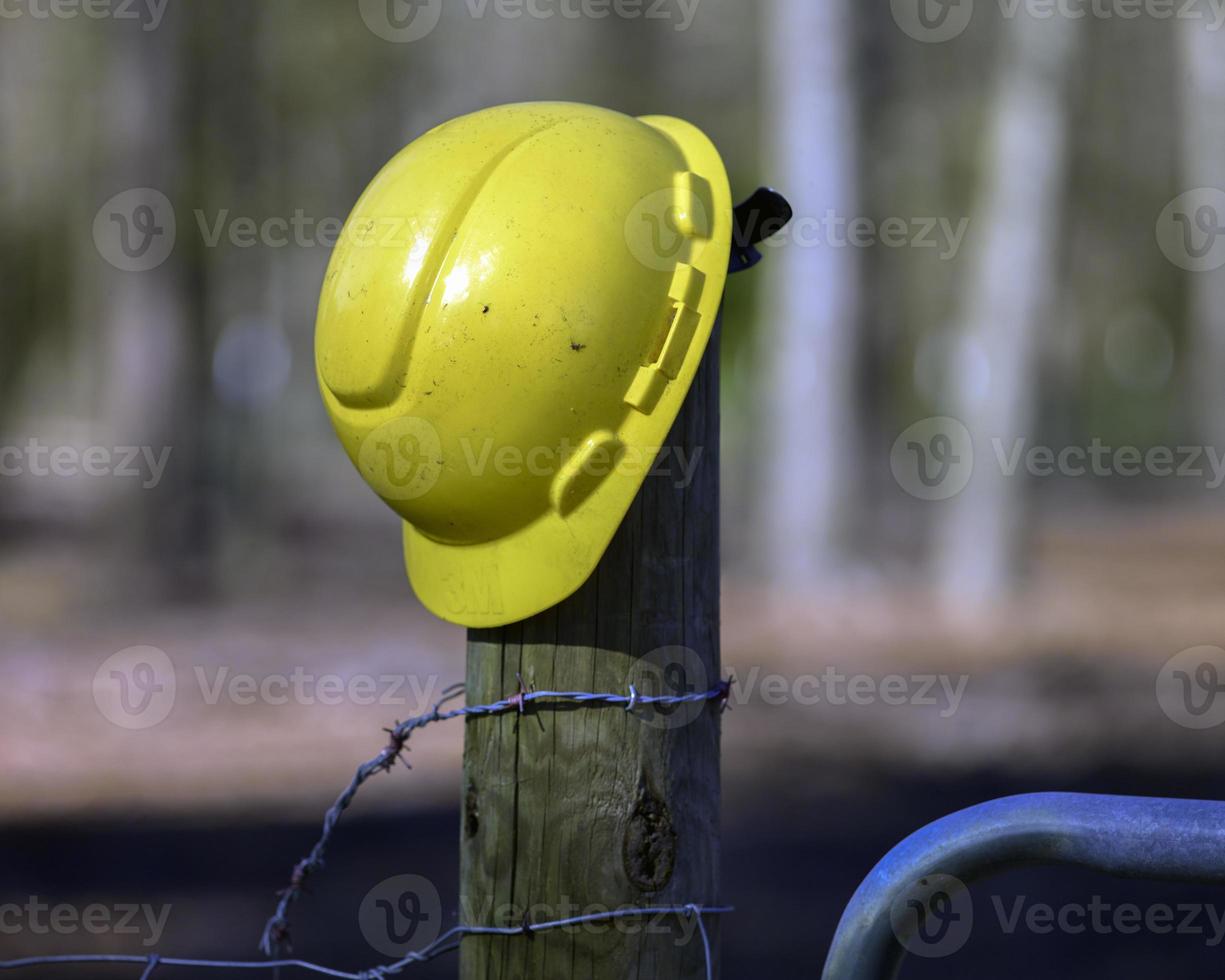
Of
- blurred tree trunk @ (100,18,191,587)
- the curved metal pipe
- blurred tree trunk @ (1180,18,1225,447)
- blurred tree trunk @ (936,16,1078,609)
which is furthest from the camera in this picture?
blurred tree trunk @ (1180,18,1225,447)

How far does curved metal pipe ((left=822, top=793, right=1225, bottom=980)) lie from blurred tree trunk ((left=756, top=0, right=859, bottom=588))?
11.0m

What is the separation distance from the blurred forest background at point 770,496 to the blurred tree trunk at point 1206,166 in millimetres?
143

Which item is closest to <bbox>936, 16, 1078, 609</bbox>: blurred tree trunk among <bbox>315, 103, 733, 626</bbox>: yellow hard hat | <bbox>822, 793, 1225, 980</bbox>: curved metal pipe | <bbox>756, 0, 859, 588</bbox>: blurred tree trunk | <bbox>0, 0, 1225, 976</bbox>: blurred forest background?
<bbox>0, 0, 1225, 976</bbox>: blurred forest background

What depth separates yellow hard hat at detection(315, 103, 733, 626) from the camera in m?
2.17

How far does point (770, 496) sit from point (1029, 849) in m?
11.7

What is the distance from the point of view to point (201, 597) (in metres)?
13.2

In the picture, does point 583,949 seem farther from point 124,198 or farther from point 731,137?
point 731,137

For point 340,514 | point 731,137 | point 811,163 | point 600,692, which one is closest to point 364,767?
point 600,692

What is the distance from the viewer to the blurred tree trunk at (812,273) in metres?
12.2

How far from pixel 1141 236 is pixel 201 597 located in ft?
102

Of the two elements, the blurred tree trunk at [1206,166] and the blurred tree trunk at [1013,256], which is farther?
the blurred tree trunk at [1206,166]

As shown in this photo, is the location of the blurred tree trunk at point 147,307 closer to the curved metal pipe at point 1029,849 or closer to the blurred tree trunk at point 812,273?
the blurred tree trunk at point 812,273

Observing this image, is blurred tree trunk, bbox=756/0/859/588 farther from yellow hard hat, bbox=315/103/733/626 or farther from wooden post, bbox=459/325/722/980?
wooden post, bbox=459/325/722/980

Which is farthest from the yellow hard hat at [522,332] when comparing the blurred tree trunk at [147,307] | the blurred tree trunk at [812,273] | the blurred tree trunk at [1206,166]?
the blurred tree trunk at [1206,166]
